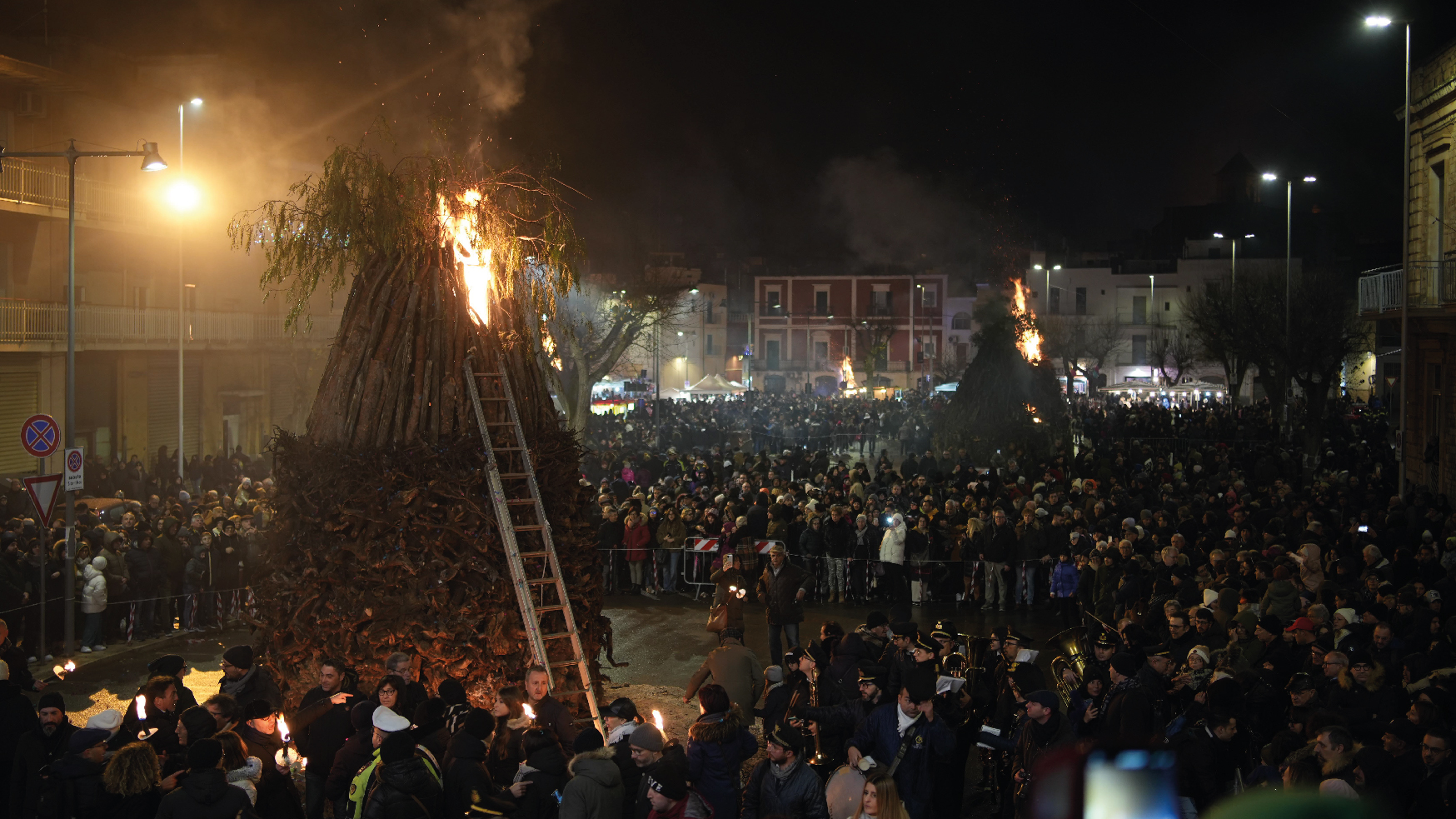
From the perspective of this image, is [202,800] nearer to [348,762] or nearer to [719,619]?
[348,762]

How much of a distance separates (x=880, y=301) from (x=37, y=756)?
6525 cm

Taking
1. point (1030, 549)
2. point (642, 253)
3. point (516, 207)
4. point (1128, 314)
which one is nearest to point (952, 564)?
point (1030, 549)

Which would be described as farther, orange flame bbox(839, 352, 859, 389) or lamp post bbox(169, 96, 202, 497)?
orange flame bbox(839, 352, 859, 389)

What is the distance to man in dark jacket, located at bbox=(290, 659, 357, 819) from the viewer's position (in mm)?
7078

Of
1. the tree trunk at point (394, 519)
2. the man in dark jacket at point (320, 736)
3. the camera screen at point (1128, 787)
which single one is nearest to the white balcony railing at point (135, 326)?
the tree trunk at point (394, 519)

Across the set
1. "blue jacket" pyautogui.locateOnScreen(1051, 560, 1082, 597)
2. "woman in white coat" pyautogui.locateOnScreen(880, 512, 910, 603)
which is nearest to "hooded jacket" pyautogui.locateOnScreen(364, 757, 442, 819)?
"blue jacket" pyautogui.locateOnScreen(1051, 560, 1082, 597)

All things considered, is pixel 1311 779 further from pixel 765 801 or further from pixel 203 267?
pixel 203 267

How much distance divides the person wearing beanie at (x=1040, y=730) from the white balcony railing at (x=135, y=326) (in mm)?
17222

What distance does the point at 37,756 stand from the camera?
21.6ft

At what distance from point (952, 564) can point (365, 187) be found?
10.7 meters

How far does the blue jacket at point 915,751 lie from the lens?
6926 millimetres

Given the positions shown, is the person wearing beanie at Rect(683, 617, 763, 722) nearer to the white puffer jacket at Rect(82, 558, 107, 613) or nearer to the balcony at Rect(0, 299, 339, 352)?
the white puffer jacket at Rect(82, 558, 107, 613)

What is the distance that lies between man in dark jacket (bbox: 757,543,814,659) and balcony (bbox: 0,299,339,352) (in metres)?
12.2

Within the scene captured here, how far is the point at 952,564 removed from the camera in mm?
16703
